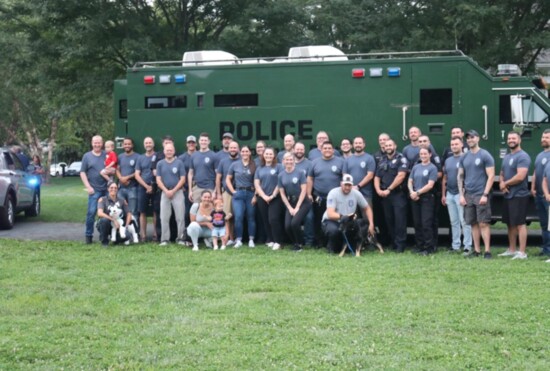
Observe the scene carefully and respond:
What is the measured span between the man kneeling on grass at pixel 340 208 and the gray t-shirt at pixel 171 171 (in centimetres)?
279


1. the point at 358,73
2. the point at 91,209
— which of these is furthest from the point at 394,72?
the point at 91,209

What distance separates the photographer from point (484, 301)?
862cm

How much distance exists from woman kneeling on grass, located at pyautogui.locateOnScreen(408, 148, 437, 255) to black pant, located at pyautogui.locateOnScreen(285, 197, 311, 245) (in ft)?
5.67

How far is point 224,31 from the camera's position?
2252 cm

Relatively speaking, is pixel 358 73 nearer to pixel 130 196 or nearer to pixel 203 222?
pixel 203 222

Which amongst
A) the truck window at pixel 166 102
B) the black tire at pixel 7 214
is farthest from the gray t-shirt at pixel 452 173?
the black tire at pixel 7 214

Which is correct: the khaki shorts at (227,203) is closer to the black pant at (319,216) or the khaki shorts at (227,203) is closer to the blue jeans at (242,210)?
the blue jeans at (242,210)

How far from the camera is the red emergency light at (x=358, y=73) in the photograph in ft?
46.8

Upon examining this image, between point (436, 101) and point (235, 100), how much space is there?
3.64 meters

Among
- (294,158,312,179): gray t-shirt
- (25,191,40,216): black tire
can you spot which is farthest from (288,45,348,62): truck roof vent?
(25,191,40,216): black tire

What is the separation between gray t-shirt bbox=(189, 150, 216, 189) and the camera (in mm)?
14078

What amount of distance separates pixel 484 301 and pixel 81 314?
13.9 ft

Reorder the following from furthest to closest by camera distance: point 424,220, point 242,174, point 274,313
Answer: point 242,174
point 424,220
point 274,313

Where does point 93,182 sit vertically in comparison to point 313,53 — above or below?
below
